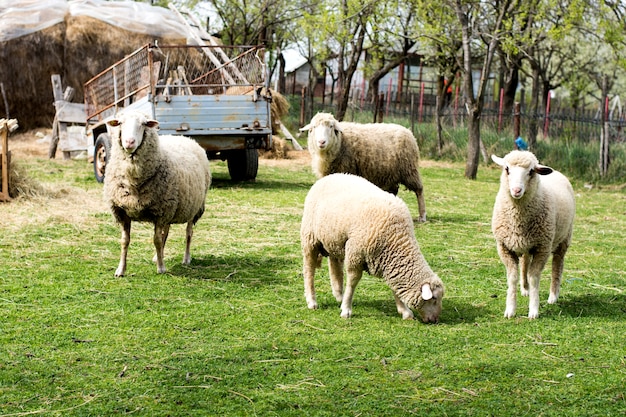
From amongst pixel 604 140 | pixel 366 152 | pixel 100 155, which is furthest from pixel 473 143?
pixel 100 155

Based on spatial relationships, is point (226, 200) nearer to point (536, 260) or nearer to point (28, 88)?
point (536, 260)

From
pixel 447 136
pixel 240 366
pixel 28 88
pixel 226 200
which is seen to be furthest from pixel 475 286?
pixel 28 88

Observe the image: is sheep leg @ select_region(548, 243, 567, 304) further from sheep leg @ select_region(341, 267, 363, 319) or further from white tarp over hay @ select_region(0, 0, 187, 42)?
white tarp over hay @ select_region(0, 0, 187, 42)

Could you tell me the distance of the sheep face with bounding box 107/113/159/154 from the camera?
20.8 feet

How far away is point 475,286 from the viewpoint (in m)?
6.57

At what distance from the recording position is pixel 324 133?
898cm

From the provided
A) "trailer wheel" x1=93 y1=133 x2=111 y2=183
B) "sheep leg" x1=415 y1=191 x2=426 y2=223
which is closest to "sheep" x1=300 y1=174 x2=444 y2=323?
"sheep leg" x1=415 y1=191 x2=426 y2=223

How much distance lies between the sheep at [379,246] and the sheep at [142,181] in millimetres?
1761

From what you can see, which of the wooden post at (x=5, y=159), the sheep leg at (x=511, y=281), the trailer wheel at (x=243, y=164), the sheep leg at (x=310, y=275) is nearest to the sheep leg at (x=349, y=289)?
the sheep leg at (x=310, y=275)

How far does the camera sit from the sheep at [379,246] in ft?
17.0

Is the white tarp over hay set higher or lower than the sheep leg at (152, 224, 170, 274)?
higher

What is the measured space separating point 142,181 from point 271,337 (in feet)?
7.50

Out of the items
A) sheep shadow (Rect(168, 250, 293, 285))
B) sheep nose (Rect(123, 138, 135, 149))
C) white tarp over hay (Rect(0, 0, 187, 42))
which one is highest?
white tarp over hay (Rect(0, 0, 187, 42))

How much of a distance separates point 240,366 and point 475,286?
2.88 meters
